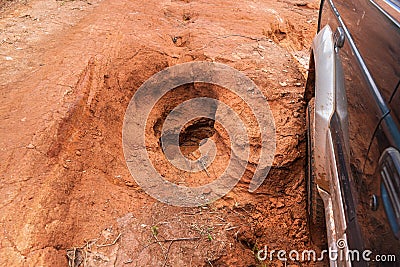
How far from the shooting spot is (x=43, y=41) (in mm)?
4898

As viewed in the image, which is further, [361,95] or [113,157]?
[113,157]

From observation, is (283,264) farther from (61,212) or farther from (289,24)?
(289,24)

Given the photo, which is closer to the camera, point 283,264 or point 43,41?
point 283,264

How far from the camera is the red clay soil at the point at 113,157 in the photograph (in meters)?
2.41

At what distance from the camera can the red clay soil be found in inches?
95.0

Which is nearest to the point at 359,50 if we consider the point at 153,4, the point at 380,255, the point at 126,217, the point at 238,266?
the point at 380,255

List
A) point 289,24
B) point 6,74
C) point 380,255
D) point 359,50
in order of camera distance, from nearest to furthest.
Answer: point 380,255
point 359,50
point 6,74
point 289,24

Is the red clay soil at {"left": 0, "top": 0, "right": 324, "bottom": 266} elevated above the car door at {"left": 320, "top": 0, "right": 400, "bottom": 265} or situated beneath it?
situated beneath

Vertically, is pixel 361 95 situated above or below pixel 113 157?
above

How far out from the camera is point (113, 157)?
128 inches

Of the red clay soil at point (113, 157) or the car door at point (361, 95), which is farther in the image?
the red clay soil at point (113, 157)

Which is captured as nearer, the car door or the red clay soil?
the car door

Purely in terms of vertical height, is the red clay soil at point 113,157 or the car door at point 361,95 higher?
the car door at point 361,95

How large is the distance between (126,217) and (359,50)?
1908 millimetres
